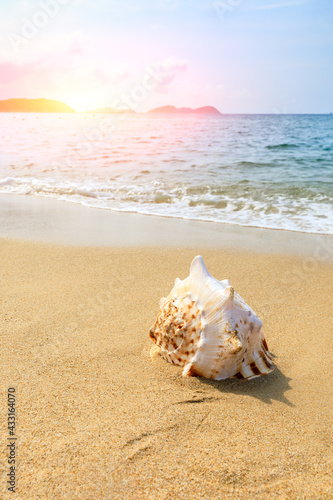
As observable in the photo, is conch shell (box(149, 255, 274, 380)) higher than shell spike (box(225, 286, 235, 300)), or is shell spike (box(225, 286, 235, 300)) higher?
shell spike (box(225, 286, 235, 300))

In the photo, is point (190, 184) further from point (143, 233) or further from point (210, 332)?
point (210, 332)

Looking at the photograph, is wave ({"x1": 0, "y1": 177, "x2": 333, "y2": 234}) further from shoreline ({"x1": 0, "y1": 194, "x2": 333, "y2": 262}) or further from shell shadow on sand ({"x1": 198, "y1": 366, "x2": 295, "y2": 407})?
shell shadow on sand ({"x1": 198, "y1": 366, "x2": 295, "y2": 407})

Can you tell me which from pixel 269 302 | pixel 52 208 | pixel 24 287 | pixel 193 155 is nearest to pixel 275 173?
pixel 193 155

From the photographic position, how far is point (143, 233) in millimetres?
5594

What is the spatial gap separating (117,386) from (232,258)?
2.66m

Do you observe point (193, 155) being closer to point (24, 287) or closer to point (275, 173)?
point (275, 173)

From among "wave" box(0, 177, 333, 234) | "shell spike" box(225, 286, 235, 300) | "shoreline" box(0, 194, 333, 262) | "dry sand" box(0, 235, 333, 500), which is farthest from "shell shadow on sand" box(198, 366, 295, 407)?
"wave" box(0, 177, 333, 234)

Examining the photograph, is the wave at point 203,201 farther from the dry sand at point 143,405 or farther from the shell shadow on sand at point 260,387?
the shell shadow on sand at point 260,387

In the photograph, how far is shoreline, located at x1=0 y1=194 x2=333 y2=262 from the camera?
5086 mm

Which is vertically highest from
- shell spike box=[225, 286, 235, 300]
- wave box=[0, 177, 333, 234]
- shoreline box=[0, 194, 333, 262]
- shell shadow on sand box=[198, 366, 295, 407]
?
shell spike box=[225, 286, 235, 300]

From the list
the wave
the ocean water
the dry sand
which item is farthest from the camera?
the ocean water

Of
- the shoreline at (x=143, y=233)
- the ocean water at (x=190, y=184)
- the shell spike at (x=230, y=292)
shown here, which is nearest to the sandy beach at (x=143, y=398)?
the shell spike at (x=230, y=292)

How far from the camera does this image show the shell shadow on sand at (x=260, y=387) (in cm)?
227

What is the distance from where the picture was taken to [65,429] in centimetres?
193
